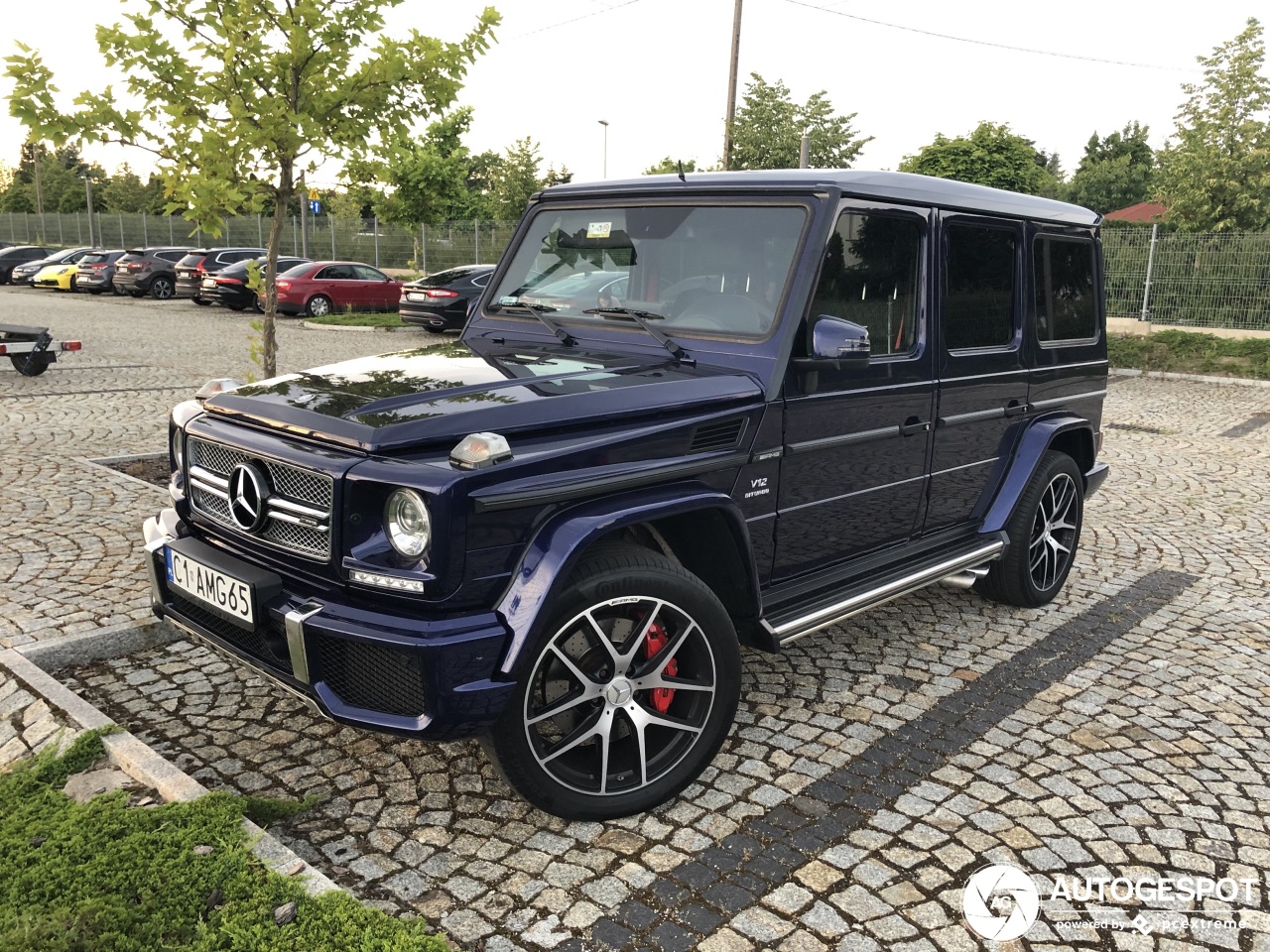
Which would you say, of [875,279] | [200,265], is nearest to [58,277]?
[200,265]

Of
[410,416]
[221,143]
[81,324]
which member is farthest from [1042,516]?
[81,324]

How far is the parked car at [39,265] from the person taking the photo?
34.0 meters

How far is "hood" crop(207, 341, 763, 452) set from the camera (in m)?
3.04

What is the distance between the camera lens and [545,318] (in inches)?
171

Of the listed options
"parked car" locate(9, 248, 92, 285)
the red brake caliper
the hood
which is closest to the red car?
"parked car" locate(9, 248, 92, 285)

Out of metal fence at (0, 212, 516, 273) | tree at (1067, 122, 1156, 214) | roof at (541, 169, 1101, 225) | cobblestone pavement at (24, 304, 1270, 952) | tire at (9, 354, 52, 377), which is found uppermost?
tree at (1067, 122, 1156, 214)

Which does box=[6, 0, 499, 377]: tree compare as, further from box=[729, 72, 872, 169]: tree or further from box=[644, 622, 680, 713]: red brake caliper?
box=[729, 72, 872, 169]: tree

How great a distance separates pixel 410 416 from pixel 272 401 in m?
0.65

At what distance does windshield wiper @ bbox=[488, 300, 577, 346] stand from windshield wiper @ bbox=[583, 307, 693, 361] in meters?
0.14

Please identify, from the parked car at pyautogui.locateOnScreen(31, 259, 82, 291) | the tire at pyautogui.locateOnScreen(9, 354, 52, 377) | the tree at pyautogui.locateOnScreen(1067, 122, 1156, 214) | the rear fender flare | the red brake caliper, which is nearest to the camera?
the red brake caliper

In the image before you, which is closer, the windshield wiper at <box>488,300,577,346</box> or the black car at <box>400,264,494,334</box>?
the windshield wiper at <box>488,300,577,346</box>

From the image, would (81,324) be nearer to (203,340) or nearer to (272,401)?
(203,340)

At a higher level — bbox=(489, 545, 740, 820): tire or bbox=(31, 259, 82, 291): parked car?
bbox=(31, 259, 82, 291): parked car

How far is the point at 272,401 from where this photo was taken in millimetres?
3393
